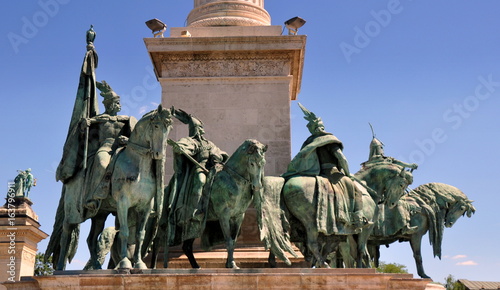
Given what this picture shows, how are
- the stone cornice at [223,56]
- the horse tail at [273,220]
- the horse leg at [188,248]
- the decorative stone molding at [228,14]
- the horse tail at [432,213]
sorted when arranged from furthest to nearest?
the horse tail at [432,213]
the decorative stone molding at [228,14]
the stone cornice at [223,56]
the horse leg at [188,248]
the horse tail at [273,220]

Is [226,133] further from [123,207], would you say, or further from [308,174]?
[123,207]

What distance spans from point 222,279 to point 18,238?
18.9 metres

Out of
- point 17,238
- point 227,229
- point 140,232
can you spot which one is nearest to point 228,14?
point 227,229

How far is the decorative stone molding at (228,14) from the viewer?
18828 mm

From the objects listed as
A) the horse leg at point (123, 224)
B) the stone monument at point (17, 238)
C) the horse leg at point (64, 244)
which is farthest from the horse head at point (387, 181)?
the stone monument at point (17, 238)

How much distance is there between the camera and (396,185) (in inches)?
639

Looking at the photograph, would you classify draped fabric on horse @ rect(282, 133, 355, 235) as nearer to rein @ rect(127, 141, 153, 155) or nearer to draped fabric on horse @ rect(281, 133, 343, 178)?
draped fabric on horse @ rect(281, 133, 343, 178)

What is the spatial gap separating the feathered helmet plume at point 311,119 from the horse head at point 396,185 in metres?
2.16

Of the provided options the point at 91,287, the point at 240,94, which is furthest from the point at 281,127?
the point at 91,287

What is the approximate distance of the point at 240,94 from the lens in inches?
701

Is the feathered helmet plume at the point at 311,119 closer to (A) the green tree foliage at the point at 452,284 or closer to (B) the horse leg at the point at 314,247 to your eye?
(B) the horse leg at the point at 314,247

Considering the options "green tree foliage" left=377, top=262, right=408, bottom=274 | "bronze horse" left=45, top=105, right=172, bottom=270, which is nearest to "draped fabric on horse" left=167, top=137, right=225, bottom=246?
"bronze horse" left=45, top=105, right=172, bottom=270

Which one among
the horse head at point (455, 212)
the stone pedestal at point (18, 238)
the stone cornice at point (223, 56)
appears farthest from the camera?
the stone pedestal at point (18, 238)

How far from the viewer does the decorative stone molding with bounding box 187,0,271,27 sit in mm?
18828
